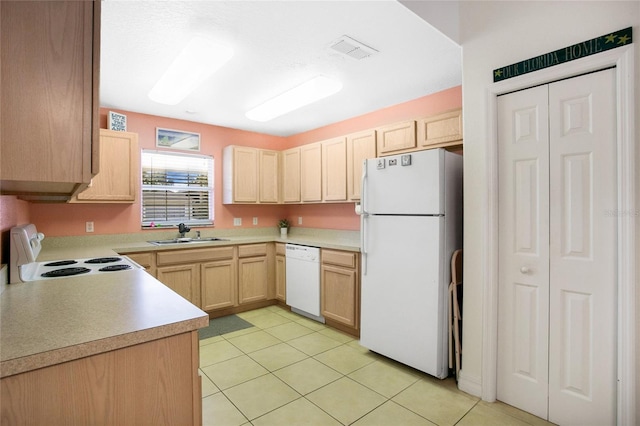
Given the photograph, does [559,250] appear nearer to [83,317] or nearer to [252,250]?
[83,317]

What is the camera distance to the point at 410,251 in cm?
257

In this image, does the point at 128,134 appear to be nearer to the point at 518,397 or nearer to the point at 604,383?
the point at 518,397

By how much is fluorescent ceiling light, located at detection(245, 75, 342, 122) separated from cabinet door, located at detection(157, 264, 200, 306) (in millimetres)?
2012

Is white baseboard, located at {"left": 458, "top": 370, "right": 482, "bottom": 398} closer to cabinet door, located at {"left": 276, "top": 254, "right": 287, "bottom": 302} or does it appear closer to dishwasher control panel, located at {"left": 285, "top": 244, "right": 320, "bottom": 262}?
dishwasher control panel, located at {"left": 285, "top": 244, "right": 320, "bottom": 262}

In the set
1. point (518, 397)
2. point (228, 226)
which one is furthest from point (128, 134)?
point (518, 397)

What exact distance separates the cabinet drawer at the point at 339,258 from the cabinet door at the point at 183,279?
1.53 meters

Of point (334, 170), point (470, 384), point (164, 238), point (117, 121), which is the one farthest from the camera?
point (164, 238)

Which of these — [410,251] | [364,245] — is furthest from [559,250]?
[364,245]

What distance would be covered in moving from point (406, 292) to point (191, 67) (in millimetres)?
2553

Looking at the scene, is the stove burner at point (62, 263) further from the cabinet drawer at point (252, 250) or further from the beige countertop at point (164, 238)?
the cabinet drawer at point (252, 250)

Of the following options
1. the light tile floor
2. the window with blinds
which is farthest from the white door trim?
the window with blinds

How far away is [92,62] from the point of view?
1037 millimetres

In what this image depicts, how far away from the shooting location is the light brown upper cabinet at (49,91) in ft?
3.04

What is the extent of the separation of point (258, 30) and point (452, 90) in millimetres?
→ 2066
